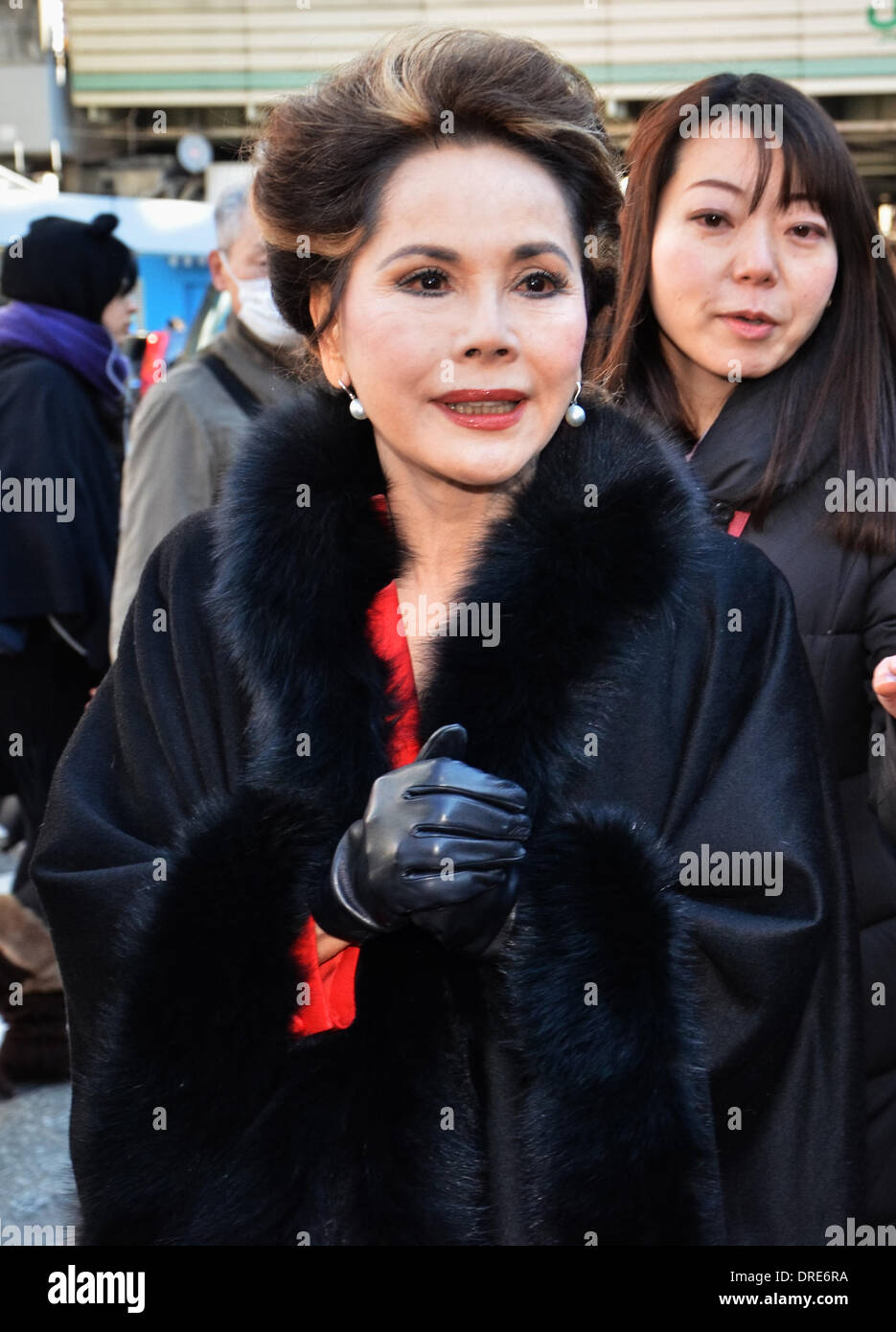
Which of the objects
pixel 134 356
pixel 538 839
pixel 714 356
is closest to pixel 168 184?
pixel 134 356

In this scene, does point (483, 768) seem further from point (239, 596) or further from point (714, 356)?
point (714, 356)

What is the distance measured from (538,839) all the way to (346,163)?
2.87 feet

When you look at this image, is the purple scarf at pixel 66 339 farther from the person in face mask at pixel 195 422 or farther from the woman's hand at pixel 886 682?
the woman's hand at pixel 886 682

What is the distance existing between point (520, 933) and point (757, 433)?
3.31 feet

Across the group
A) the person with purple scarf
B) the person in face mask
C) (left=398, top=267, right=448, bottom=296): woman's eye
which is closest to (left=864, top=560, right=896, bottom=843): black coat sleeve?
(left=398, top=267, right=448, bottom=296): woman's eye

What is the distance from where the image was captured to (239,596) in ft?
6.71

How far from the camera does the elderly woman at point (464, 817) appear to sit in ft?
5.91

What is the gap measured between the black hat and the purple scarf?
38 mm

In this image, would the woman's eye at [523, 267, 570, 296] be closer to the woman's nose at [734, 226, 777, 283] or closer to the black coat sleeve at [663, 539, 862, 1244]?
the black coat sleeve at [663, 539, 862, 1244]

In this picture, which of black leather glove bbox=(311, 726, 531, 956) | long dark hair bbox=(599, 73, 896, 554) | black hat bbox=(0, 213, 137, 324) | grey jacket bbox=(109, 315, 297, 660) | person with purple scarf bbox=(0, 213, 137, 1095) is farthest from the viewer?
black hat bbox=(0, 213, 137, 324)

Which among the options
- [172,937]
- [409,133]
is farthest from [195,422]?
[172,937]

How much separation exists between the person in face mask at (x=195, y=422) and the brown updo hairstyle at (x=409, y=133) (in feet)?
5.80

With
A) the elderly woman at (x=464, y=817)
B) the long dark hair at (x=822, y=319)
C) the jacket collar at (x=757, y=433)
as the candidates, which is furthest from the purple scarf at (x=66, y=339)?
the elderly woman at (x=464, y=817)

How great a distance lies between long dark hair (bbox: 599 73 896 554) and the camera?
2.43 metres
